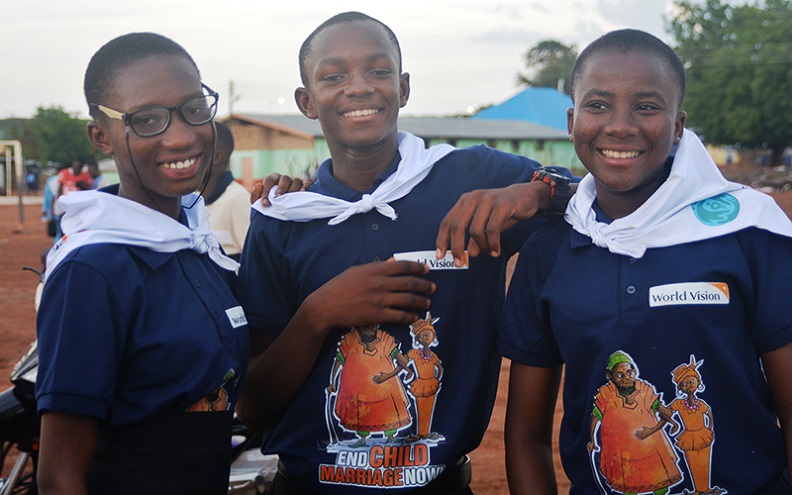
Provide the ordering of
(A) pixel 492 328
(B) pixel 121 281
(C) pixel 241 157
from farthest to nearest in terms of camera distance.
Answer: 1. (C) pixel 241 157
2. (A) pixel 492 328
3. (B) pixel 121 281

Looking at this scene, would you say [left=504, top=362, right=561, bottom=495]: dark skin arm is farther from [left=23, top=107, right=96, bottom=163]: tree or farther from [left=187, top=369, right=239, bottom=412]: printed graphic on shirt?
[left=23, top=107, right=96, bottom=163]: tree

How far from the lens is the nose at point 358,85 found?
2.66 metres

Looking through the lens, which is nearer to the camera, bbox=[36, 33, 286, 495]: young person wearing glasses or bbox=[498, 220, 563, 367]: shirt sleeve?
bbox=[36, 33, 286, 495]: young person wearing glasses

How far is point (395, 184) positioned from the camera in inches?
104

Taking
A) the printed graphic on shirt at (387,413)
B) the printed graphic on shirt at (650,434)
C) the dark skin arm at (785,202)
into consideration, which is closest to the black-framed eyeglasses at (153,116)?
the printed graphic on shirt at (387,413)

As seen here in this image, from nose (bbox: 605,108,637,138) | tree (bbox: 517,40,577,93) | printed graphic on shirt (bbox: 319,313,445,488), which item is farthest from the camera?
tree (bbox: 517,40,577,93)

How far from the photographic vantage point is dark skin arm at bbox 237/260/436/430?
2.46 m

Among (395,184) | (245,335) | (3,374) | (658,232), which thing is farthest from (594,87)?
(3,374)

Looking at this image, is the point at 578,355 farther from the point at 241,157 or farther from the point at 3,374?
the point at 241,157

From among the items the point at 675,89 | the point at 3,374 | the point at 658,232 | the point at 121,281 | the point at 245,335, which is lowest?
the point at 3,374

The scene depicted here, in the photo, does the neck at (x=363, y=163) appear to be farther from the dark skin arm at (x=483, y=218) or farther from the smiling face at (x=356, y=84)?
the dark skin arm at (x=483, y=218)

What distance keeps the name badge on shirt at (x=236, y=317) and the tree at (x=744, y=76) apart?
46430mm

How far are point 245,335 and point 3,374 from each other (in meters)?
6.39

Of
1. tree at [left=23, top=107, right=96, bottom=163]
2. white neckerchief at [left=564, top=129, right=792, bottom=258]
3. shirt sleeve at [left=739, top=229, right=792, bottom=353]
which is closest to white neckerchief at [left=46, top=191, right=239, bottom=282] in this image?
white neckerchief at [left=564, top=129, right=792, bottom=258]
